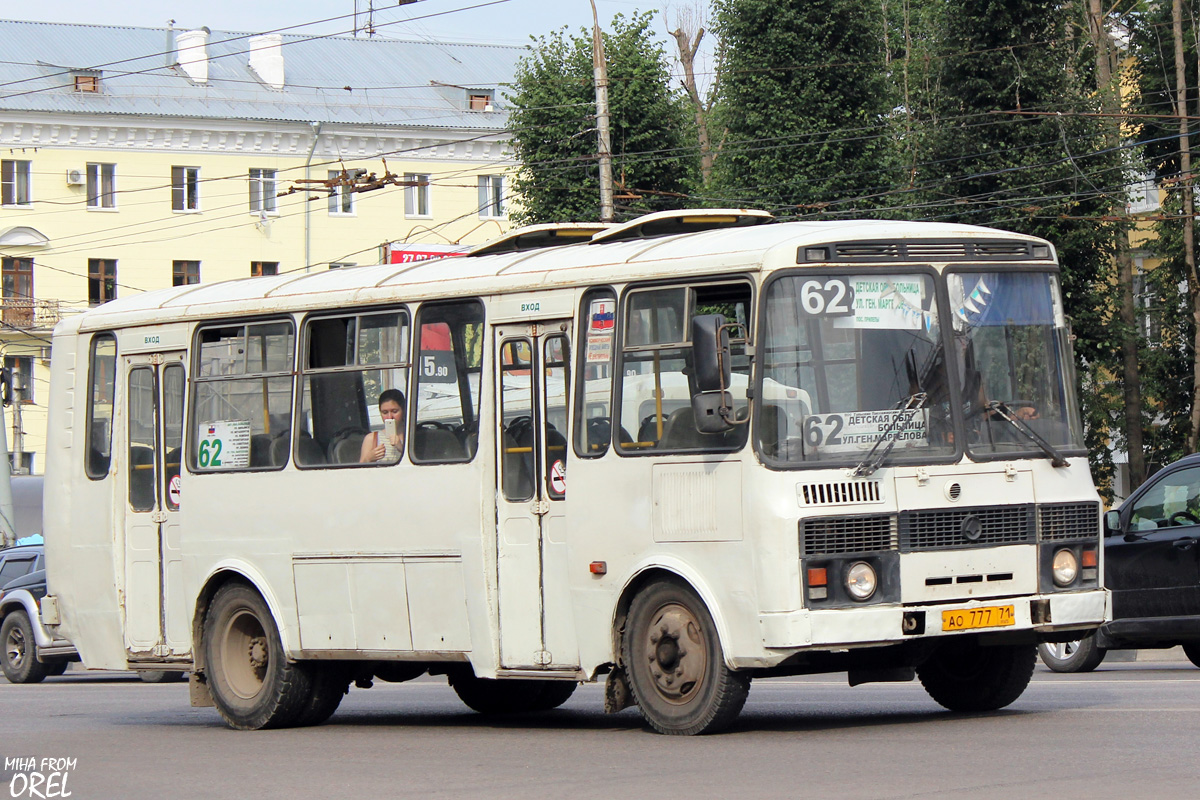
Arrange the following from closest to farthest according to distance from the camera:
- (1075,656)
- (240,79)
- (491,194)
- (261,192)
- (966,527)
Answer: (966,527)
(1075,656)
(261,192)
(240,79)
(491,194)

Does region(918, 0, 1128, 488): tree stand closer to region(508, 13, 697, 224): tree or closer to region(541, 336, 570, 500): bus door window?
region(508, 13, 697, 224): tree

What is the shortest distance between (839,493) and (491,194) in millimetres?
61084

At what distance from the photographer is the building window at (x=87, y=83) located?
214ft

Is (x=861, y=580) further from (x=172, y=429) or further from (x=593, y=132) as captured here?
(x=593, y=132)

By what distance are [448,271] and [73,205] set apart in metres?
55.0

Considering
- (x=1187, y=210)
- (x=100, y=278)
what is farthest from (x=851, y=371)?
(x=100, y=278)

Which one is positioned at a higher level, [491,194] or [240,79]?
[240,79]

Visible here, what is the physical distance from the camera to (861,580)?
1028cm

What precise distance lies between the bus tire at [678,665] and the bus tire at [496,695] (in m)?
2.97

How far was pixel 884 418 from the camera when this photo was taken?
415 inches

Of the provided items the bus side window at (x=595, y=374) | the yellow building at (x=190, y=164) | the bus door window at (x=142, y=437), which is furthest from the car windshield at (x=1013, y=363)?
the yellow building at (x=190, y=164)

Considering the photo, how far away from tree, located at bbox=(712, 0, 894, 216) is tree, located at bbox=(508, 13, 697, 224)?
6.02 feet

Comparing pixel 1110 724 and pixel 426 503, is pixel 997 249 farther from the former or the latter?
pixel 426 503

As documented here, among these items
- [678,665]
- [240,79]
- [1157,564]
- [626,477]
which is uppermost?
[240,79]
